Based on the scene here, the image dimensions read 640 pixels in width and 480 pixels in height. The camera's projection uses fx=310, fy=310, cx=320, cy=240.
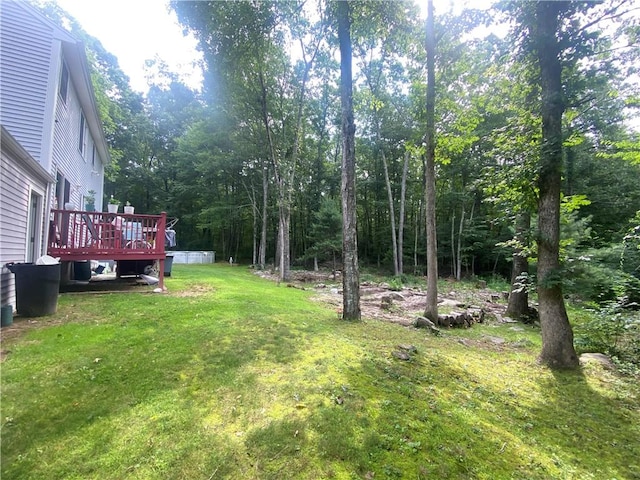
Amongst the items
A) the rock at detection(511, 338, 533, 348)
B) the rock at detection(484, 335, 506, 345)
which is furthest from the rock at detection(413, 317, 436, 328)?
the rock at detection(511, 338, 533, 348)

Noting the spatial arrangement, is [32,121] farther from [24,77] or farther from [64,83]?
[64,83]

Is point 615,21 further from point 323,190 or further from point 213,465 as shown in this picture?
point 323,190

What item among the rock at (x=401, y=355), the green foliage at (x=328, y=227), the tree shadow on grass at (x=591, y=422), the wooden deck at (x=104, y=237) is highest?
the green foliage at (x=328, y=227)

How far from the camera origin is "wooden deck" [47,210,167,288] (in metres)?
6.40

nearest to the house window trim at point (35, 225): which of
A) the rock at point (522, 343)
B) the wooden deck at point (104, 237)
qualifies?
the wooden deck at point (104, 237)

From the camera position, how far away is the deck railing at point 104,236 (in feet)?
21.0

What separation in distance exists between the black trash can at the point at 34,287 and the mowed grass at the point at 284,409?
1.04 ft

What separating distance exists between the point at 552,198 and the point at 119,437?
6.08 metres

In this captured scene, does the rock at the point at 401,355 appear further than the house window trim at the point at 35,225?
No

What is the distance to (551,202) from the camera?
4801mm

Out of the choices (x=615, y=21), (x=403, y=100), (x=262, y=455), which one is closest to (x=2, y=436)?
(x=262, y=455)

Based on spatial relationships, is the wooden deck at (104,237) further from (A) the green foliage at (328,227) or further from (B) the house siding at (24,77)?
(A) the green foliage at (328,227)

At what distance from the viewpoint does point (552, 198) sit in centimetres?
479

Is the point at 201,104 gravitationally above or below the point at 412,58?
above
